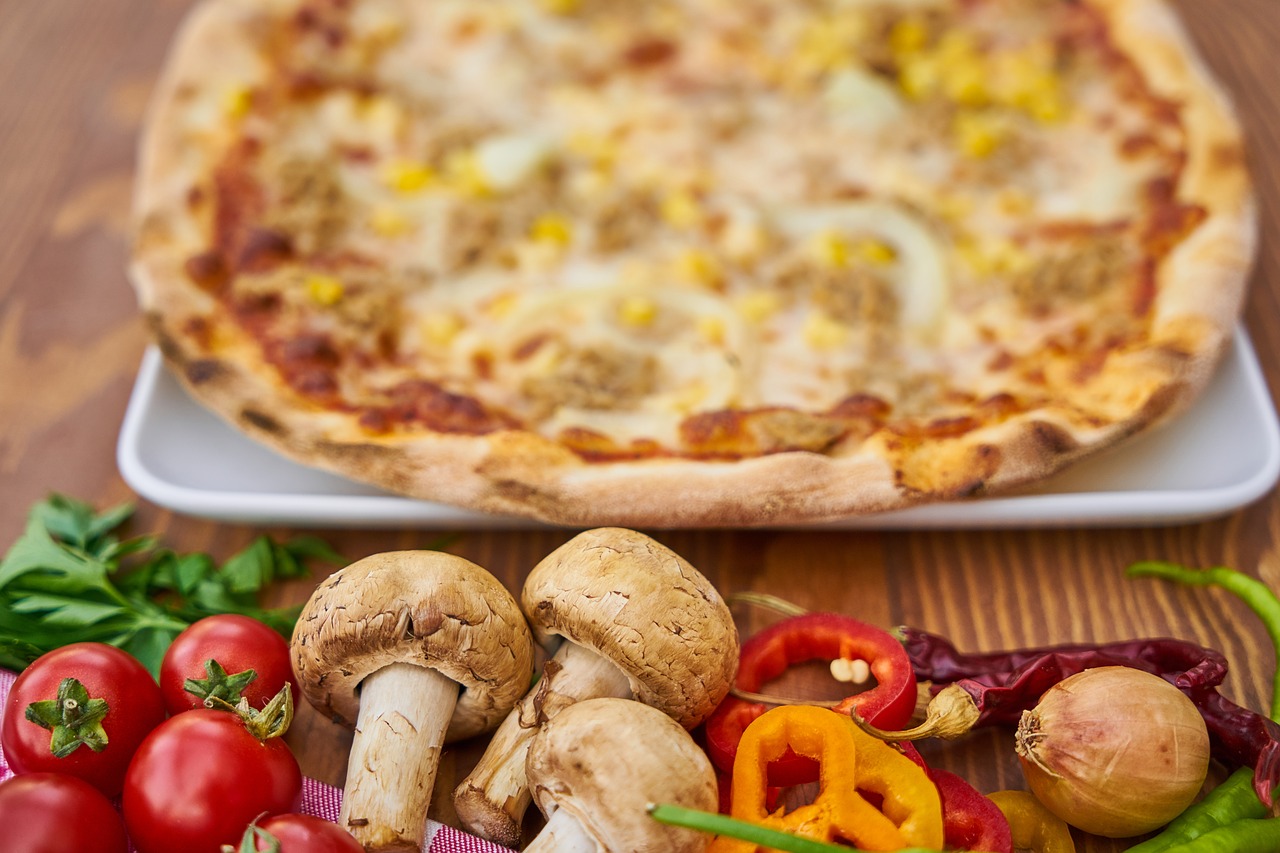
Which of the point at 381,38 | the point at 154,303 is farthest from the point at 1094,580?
the point at 381,38

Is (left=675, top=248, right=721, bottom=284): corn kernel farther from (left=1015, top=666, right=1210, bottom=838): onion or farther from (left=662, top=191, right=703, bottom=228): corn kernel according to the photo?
(left=1015, top=666, right=1210, bottom=838): onion

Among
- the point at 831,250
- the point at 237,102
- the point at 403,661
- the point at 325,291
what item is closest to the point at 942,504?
the point at 831,250

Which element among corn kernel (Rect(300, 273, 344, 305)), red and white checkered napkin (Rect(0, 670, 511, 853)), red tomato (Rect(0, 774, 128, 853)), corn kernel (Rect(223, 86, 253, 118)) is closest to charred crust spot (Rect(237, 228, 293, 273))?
corn kernel (Rect(300, 273, 344, 305))

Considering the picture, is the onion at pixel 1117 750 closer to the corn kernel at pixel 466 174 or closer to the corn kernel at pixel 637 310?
the corn kernel at pixel 637 310

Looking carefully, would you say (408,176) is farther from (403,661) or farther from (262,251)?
(403,661)

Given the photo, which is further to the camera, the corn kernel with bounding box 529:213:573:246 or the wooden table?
the corn kernel with bounding box 529:213:573:246

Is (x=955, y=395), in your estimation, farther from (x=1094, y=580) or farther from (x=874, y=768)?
(x=874, y=768)
